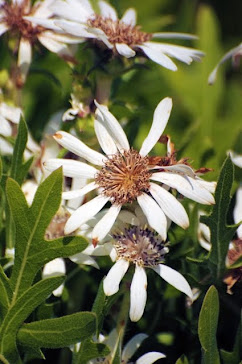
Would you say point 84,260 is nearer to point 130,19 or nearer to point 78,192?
point 78,192

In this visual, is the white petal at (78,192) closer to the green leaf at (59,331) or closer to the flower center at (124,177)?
the flower center at (124,177)

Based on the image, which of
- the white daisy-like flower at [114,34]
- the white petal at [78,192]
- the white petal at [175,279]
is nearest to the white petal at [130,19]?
the white daisy-like flower at [114,34]

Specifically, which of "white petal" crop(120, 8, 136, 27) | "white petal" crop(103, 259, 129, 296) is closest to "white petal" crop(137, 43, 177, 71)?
"white petal" crop(120, 8, 136, 27)

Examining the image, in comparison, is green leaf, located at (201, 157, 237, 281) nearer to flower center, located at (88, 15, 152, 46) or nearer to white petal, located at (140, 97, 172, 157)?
white petal, located at (140, 97, 172, 157)

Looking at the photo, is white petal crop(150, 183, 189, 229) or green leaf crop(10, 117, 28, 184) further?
green leaf crop(10, 117, 28, 184)

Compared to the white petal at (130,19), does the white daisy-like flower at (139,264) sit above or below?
below

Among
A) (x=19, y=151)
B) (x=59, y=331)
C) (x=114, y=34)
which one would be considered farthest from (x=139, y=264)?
(x=114, y=34)
